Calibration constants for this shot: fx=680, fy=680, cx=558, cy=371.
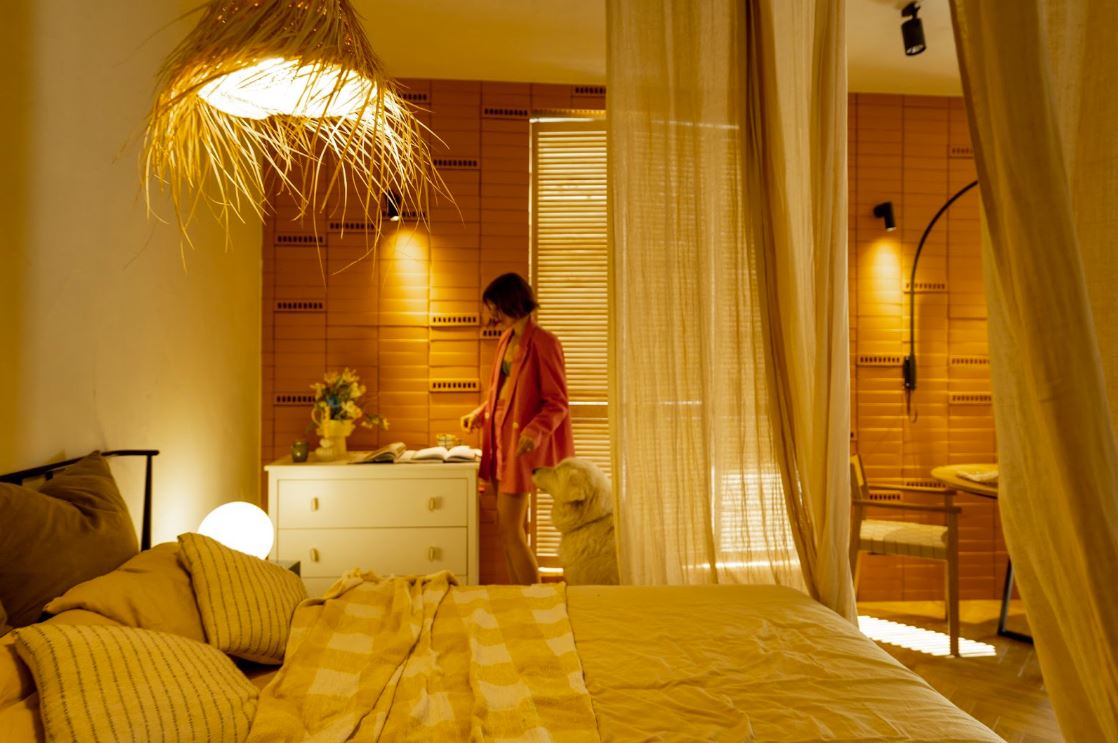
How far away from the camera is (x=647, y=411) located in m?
2.23

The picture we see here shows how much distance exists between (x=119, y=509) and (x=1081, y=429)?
220 centimetres

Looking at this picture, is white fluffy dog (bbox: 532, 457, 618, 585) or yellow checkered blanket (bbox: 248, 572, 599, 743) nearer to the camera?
yellow checkered blanket (bbox: 248, 572, 599, 743)

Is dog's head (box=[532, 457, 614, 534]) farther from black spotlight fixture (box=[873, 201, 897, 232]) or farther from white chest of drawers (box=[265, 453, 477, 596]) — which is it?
black spotlight fixture (box=[873, 201, 897, 232])

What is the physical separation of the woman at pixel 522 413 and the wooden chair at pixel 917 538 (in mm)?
1434

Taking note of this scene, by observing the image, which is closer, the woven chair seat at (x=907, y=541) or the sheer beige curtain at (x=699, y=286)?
the sheer beige curtain at (x=699, y=286)

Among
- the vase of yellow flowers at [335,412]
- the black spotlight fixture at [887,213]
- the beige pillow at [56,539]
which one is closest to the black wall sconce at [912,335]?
the black spotlight fixture at [887,213]

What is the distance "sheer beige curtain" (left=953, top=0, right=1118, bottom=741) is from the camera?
0.73m

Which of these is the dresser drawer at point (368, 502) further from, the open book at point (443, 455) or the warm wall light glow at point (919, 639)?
the warm wall light glow at point (919, 639)

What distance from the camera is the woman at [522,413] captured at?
3359 mm

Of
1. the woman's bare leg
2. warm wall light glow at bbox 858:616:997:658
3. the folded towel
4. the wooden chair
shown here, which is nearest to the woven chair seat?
the wooden chair

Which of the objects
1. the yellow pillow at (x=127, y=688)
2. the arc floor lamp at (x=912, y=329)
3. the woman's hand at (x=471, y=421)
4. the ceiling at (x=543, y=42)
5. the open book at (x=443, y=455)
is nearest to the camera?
the yellow pillow at (x=127, y=688)

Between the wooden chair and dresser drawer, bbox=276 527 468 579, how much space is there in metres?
2.02

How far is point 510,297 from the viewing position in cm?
341

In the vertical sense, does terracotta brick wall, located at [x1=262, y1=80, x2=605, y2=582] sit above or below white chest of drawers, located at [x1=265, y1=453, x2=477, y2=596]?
above
